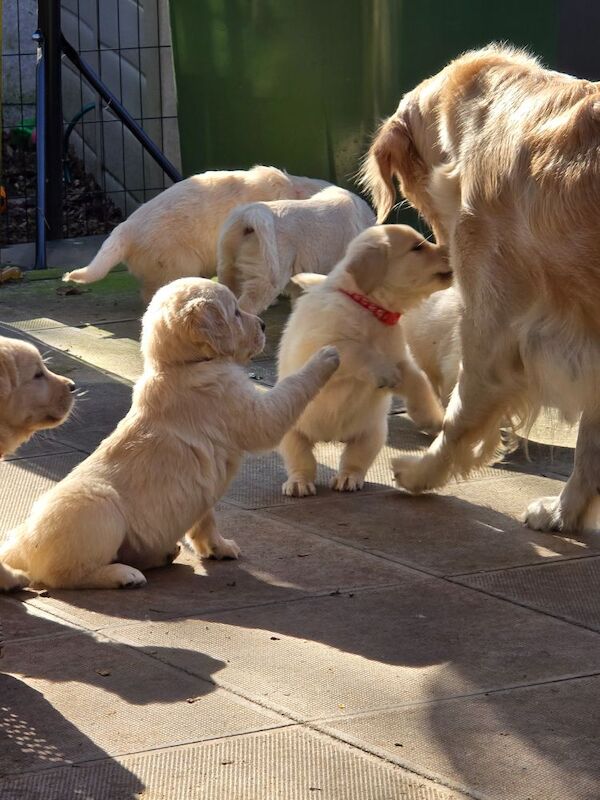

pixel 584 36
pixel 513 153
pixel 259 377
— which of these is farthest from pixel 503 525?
pixel 584 36

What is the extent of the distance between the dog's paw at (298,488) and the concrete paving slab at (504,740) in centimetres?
226

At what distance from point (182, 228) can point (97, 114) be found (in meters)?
5.27

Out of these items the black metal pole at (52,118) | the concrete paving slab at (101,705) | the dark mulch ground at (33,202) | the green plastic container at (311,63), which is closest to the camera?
the concrete paving slab at (101,705)

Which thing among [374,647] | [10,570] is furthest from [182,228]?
[374,647]

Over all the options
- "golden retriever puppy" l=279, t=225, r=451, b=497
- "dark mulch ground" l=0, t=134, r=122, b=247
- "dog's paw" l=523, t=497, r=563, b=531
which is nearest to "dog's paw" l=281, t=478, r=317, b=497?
"golden retriever puppy" l=279, t=225, r=451, b=497

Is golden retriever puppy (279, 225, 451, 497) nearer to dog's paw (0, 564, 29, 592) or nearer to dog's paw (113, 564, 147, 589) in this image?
dog's paw (113, 564, 147, 589)

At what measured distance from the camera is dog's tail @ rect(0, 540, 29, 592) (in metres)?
4.47

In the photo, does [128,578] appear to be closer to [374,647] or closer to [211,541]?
→ [211,541]

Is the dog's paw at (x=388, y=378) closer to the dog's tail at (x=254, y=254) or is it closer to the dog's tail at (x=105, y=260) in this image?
the dog's tail at (x=254, y=254)

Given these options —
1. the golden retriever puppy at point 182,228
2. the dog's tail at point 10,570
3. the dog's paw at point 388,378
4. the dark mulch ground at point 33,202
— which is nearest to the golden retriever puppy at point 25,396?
the dog's tail at point 10,570

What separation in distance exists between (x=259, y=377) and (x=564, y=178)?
3273 millimetres

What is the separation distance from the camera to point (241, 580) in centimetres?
469

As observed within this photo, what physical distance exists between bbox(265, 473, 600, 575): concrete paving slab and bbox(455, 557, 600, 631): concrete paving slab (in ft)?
0.34

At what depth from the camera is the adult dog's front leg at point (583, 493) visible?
519cm
